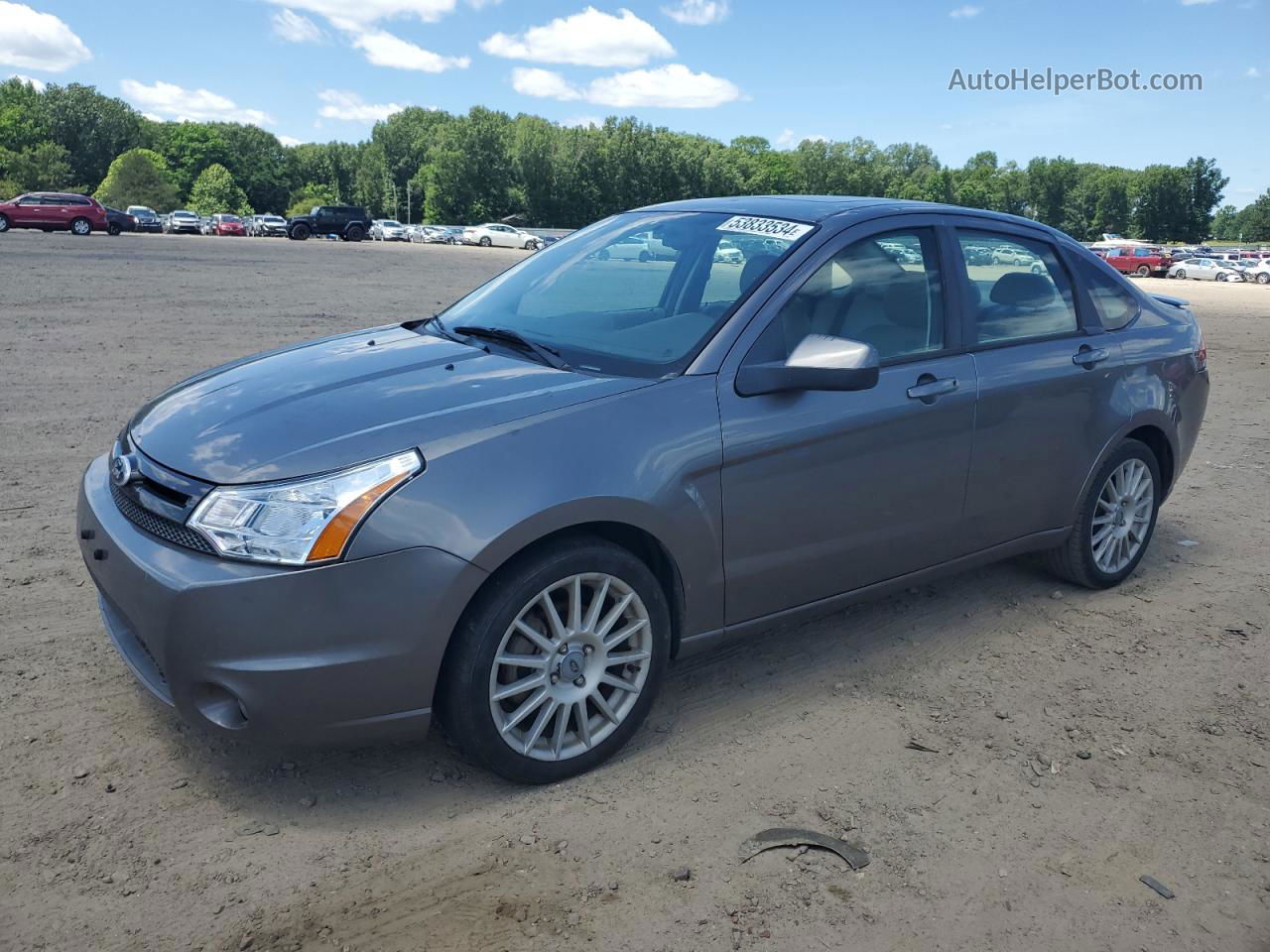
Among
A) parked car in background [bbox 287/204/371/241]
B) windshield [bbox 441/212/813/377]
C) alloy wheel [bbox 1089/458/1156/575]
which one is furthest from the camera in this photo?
parked car in background [bbox 287/204/371/241]

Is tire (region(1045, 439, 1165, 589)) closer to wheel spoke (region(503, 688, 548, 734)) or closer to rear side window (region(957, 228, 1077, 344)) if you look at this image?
rear side window (region(957, 228, 1077, 344))

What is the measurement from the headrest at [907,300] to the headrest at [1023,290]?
440mm

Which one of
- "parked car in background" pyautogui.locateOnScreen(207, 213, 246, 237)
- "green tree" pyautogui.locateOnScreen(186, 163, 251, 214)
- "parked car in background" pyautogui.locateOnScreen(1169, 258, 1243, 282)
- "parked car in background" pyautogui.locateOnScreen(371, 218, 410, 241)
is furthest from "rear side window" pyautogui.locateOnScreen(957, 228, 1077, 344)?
"green tree" pyautogui.locateOnScreen(186, 163, 251, 214)

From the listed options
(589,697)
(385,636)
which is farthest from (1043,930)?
(385,636)

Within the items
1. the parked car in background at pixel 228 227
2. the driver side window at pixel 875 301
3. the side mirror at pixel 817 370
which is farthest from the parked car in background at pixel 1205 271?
the side mirror at pixel 817 370

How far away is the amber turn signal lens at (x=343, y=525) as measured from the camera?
282 centimetres

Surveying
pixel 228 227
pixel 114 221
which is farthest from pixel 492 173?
pixel 114 221

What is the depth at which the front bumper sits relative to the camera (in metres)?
2.80

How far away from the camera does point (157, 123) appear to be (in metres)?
141

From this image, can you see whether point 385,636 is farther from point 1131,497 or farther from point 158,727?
point 1131,497

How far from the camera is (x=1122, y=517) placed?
5.12 metres

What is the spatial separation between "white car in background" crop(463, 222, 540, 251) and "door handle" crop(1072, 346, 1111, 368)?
63358mm

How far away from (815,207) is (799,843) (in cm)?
239

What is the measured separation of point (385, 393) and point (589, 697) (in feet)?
3.70
